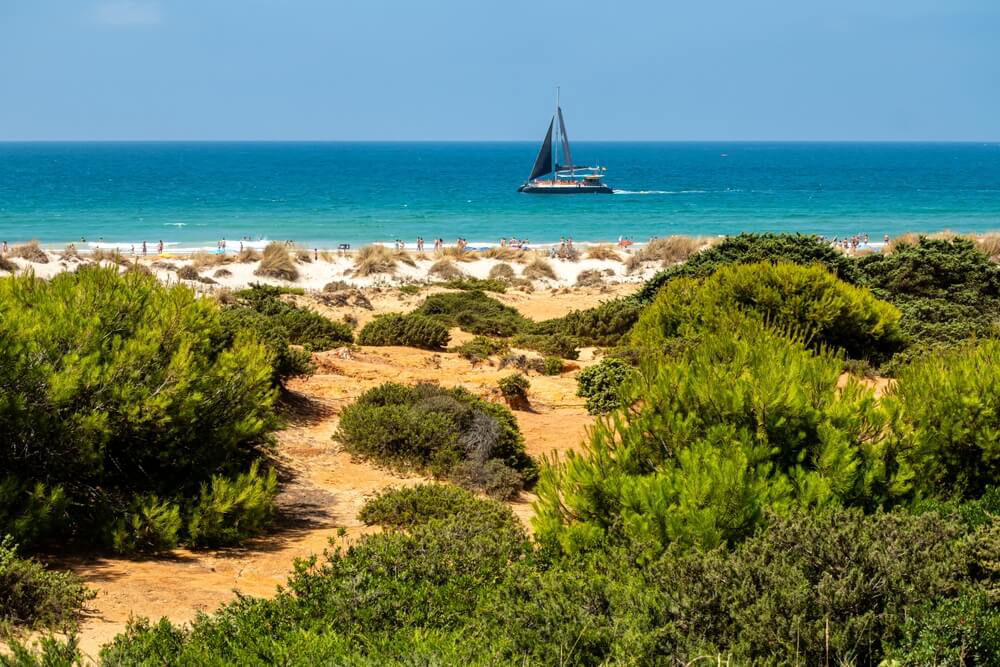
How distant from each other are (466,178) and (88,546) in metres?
112

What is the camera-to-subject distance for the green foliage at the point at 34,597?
5.12 metres

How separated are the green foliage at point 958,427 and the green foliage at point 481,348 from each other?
10.2 metres

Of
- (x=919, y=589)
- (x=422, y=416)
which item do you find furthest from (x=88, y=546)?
(x=919, y=589)

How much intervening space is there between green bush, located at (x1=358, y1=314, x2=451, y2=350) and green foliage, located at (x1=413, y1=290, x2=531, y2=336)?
6.48 ft

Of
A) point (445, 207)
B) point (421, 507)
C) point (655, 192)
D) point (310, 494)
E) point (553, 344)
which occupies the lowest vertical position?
point (310, 494)

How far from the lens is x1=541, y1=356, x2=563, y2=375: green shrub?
16.0 m

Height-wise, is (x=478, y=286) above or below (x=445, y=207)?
below

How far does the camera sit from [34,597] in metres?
5.28

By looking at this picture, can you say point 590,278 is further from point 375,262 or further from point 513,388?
point 513,388

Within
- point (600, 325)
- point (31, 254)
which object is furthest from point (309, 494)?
point (31, 254)

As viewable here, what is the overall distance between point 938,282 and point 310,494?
15.0 m

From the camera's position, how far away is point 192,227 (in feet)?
192

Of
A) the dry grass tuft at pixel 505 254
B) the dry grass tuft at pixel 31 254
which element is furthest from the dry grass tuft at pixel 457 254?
the dry grass tuft at pixel 31 254

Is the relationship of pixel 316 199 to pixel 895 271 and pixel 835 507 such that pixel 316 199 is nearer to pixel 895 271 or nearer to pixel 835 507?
pixel 895 271
